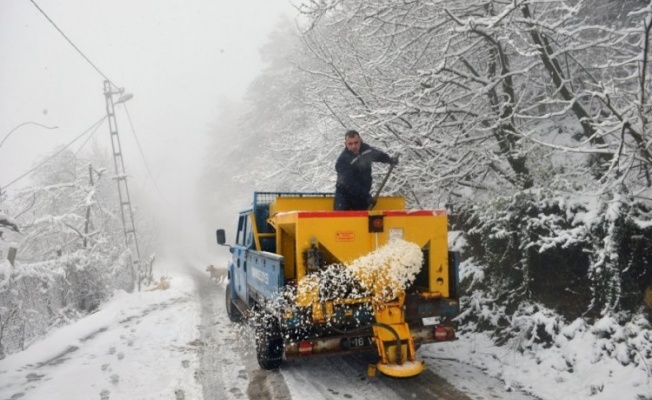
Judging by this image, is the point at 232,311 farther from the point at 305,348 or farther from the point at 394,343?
the point at 394,343

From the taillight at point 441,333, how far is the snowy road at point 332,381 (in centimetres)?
53

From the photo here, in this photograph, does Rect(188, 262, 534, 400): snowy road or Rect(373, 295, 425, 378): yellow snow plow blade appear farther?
Rect(188, 262, 534, 400): snowy road

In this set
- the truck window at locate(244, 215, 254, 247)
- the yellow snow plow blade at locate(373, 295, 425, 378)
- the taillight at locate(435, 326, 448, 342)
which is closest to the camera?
the yellow snow plow blade at locate(373, 295, 425, 378)

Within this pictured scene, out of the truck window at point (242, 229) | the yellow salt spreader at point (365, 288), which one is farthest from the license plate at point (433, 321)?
the truck window at point (242, 229)

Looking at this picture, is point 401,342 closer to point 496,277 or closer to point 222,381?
point 222,381

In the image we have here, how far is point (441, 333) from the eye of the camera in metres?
5.23

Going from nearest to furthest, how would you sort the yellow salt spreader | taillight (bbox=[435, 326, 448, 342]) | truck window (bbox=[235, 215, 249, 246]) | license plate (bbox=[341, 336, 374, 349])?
the yellow salt spreader, license plate (bbox=[341, 336, 374, 349]), taillight (bbox=[435, 326, 448, 342]), truck window (bbox=[235, 215, 249, 246])

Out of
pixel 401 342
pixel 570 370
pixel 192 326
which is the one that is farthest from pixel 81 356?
pixel 570 370

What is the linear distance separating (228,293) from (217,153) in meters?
34.5

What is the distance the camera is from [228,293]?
9.88m

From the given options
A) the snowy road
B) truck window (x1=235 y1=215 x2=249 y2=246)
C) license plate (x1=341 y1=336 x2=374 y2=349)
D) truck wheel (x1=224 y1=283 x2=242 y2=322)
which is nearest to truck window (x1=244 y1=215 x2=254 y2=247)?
truck window (x1=235 y1=215 x2=249 y2=246)

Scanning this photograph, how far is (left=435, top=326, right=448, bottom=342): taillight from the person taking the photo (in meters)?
5.22

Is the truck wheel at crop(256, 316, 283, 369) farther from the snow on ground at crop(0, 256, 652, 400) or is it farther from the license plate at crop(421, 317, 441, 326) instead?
the license plate at crop(421, 317, 441, 326)

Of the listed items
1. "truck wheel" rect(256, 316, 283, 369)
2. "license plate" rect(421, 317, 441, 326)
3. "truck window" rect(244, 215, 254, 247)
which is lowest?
"truck wheel" rect(256, 316, 283, 369)
